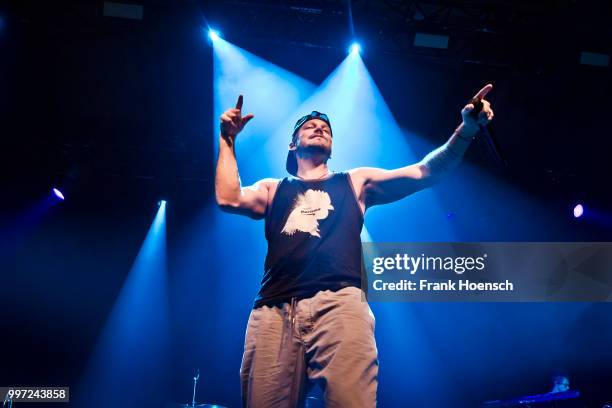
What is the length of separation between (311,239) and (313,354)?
0.52 metres

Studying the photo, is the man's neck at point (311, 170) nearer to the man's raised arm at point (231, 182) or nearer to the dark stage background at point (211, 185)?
the man's raised arm at point (231, 182)

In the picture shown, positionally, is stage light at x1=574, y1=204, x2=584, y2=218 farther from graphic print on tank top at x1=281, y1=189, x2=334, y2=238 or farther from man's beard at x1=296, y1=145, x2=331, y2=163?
graphic print on tank top at x1=281, y1=189, x2=334, y2=238

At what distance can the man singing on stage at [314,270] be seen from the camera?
178 centimetres

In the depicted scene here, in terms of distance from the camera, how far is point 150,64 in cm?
662

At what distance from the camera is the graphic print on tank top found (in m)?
2.16

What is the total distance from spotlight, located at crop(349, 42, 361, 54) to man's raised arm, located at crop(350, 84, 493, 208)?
14.0ft

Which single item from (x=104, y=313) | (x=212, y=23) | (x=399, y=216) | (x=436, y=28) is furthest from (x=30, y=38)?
(x=399, y=216)

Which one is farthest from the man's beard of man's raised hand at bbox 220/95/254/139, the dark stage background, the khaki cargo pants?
the dark stage background

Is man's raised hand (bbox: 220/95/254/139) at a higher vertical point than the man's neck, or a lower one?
higher

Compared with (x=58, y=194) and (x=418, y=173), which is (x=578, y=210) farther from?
(x=58, y=194)

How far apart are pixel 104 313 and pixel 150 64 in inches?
175

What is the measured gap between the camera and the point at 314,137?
262 cm

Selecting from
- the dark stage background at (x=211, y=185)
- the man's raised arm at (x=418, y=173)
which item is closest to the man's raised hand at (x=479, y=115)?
the man's raised arm at (x=418, y=173)

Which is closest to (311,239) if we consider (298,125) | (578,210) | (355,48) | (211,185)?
(298,125)
